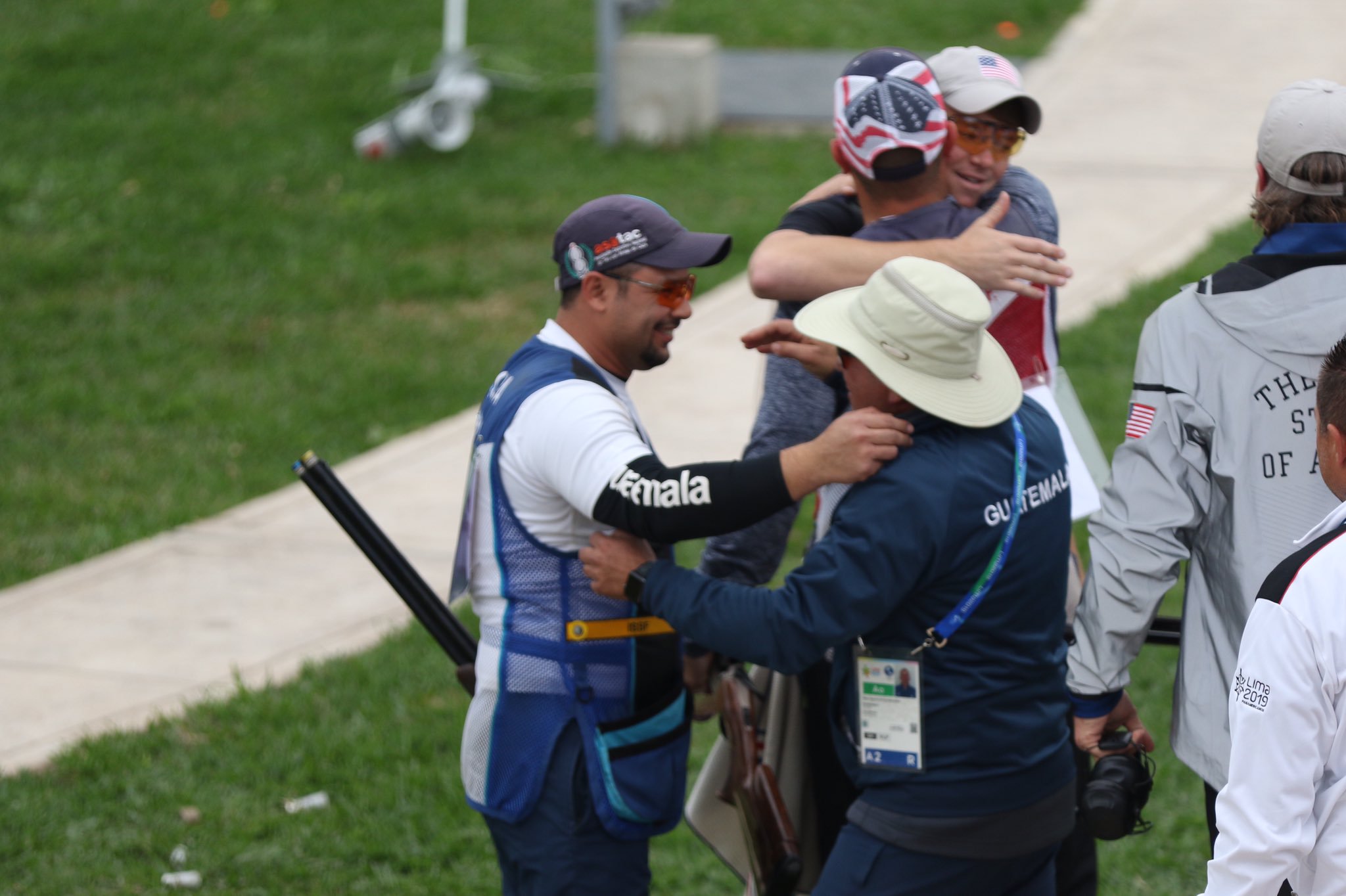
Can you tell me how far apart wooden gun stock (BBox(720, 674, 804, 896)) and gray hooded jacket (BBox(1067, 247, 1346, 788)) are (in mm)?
762

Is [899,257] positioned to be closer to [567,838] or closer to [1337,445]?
[1337,445]

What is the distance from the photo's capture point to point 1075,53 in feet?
44.3

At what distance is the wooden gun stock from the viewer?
139 inches

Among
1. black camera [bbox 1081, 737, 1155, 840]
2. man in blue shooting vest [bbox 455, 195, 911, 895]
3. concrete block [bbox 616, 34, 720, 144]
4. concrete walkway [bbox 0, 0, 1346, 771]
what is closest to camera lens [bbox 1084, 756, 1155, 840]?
black camera [bbox 1081, 737, 1155, 840]


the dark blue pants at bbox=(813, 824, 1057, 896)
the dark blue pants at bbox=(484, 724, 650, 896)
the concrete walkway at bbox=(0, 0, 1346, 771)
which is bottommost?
the concrete walkway at bbox=(0, 0, 1346, 771)

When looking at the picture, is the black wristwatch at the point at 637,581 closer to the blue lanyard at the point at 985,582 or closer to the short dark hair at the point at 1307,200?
the blue lanyard at the point at 985,582

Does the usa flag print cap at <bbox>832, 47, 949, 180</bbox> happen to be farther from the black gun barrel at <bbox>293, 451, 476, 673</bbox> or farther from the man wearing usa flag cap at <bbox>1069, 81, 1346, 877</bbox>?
the black gun barrel at <bbox>293, 451, 476, 673</bbox>

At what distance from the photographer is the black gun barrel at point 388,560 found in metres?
3.85

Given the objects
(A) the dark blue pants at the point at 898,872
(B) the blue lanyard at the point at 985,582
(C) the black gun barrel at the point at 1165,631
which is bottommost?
(A) the dark blue pants at the point at 898,872

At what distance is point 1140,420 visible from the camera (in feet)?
10.3

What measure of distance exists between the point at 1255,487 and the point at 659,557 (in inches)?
49.3

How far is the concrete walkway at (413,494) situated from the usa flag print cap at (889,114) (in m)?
3.49

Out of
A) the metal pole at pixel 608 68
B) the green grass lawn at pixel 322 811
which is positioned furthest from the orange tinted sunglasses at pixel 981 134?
the metal pole at pixel 608 68

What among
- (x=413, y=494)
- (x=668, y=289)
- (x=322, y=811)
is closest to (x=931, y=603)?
(x=668, y=289)
